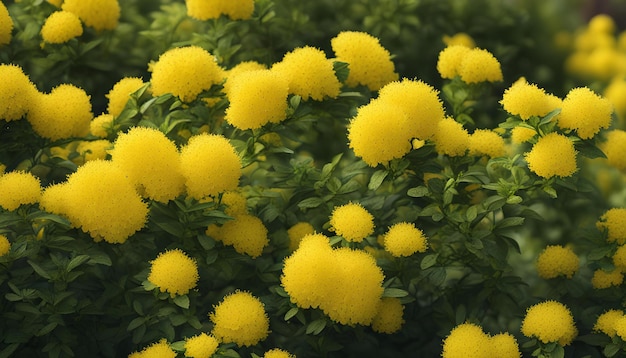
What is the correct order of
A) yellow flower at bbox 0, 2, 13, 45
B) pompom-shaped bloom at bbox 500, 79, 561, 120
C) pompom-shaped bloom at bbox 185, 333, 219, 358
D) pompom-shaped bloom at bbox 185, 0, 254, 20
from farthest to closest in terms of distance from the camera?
pompom-shaped bloom at bbox 185, 0, 254, 20 < yellow flower at bbox 0, 2, 13, 45 < pompom-shaped bloom at bbox 500, 79, 561, 120 < pompom-shaped bloom at bbox 185, 333, 219, 358

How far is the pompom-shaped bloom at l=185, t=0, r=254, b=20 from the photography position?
2.80 meters

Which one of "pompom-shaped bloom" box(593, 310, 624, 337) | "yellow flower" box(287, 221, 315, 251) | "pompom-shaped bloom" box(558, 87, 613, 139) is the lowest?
"pompom-shaped bloom" box(593, 310, 624, 337)

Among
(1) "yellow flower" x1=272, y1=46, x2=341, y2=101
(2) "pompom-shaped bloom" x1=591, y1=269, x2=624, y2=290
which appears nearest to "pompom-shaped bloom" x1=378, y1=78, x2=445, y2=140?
(1) "yellow flower" x1=272, y1=46, x2=341, y2=101

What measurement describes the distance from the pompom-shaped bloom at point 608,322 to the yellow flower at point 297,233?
841 mm

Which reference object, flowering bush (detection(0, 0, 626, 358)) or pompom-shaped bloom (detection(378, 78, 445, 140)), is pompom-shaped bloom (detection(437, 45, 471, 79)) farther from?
pompom-shaped bloom (detection(378, 78, 445, 140))

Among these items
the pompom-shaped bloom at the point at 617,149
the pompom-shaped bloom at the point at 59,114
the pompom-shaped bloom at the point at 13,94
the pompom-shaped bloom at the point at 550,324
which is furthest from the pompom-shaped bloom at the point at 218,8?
the pompom-shaped bloom at the point at 550,324

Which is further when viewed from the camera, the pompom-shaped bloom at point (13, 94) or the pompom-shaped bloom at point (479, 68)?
the pompom-shaped bloom at point (479, 68)

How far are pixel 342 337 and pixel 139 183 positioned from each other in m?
0.75

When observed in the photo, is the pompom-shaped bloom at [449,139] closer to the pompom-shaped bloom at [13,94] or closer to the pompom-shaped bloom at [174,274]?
the pompom-shaped bloom at [174,274]

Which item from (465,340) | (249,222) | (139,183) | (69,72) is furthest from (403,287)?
(69,72)

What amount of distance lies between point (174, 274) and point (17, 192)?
44 cm

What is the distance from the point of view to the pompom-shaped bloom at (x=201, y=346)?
6.65ft

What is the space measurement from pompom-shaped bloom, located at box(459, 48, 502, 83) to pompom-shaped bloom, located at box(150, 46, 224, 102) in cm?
76

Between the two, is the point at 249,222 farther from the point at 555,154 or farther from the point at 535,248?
the point at 535,248
